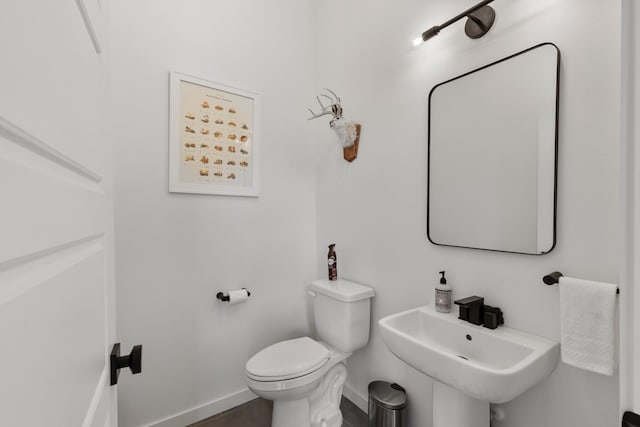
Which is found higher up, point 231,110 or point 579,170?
point 231,110

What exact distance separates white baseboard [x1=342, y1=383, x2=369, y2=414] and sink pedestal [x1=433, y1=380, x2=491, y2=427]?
75 cm

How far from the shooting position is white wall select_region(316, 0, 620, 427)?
968mm

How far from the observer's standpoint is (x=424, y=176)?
1.52 m

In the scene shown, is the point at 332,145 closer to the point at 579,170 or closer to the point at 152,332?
the point at 579,170

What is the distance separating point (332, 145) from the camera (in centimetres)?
210

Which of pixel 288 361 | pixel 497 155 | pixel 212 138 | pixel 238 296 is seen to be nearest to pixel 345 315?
pixel 288 361

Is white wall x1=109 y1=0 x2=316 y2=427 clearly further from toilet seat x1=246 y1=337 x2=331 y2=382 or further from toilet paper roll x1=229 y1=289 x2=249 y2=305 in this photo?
toilet seat x1=246 y1=337 x2=331 y2=382

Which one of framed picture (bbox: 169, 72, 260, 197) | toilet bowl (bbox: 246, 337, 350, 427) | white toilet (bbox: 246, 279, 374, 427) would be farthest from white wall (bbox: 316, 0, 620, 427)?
framed picture (bbox: 169, 72, 260, 197)

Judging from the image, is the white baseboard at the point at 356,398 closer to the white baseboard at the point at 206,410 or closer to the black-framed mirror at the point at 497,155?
the white baseboard at the point at 206,410

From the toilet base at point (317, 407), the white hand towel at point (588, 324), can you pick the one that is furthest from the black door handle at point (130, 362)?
the white hand towel at point (588, 324)

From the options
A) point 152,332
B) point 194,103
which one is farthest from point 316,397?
point 194,103

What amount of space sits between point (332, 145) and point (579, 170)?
55.2 inches

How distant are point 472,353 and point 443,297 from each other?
249mm

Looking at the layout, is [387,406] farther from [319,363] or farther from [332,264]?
[332,264]
